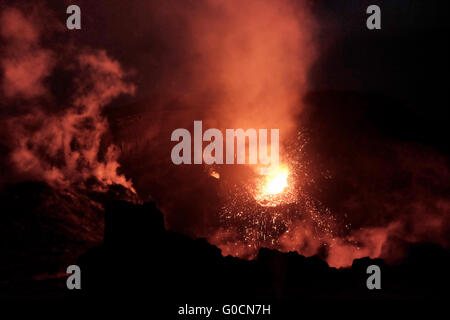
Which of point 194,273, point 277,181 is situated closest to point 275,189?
point 277,181

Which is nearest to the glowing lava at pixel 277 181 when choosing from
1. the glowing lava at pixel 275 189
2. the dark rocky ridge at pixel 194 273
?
the glowing lava at pixel 275 189

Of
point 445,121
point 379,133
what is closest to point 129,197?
point 379,133

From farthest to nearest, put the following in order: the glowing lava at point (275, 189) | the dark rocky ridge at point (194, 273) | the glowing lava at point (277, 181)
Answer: the glowing lava at point (277, 181)
the glowing lava at point (275, 189)
the dark rocky ridge at point (194, 273)

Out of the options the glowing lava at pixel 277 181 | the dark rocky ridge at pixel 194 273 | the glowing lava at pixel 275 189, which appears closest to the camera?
the dark rocky ridge at pixel 194 273

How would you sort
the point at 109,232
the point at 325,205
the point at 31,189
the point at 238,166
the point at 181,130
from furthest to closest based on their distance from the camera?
the point at 181,130
the point at 238,166
the point at 325,205
the point at 31,189
the point at 109,232

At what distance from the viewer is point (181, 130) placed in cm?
954

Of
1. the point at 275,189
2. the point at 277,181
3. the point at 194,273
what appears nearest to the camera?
the point at 194,273

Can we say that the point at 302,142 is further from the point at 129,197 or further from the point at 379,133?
the point at 129,197

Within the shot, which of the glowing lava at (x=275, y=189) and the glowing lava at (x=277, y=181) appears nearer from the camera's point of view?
the glowing lava at (x=275, y=189)

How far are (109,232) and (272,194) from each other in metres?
4.15

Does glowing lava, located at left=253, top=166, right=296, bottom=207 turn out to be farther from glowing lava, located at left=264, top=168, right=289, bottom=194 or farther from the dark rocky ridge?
the dark rocky ridge

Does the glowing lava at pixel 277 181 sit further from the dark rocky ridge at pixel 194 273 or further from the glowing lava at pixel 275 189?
the dark rocky ridge at pixel 194 273

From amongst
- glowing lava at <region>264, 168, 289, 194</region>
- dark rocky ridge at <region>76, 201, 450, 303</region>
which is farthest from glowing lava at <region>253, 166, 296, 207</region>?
dark rocky ridge at <region>76, 201, 450, 303</region>

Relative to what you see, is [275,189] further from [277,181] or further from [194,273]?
[194,273]
